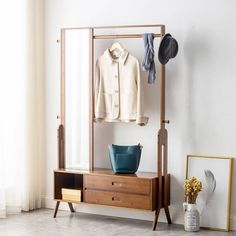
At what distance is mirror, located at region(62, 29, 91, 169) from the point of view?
534 centimetres

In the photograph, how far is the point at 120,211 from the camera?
5.42 m

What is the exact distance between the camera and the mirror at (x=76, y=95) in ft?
17.5

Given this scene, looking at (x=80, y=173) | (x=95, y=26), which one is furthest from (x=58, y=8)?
(x=80, y=173)

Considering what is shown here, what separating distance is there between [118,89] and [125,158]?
0.65 metres

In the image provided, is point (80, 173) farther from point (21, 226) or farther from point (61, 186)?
point (21, 226)

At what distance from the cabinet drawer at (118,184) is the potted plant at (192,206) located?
0.35 m

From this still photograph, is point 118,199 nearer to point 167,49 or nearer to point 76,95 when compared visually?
point 76,95

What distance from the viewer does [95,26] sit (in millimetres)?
5445

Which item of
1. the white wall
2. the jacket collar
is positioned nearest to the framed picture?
the white wall

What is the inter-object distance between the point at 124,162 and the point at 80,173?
1.55ft

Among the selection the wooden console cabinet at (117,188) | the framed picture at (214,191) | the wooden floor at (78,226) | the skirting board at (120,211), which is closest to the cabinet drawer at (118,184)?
the wooden console cabinet at (117,188)

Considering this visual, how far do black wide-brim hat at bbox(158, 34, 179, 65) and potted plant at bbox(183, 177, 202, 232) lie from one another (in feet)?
3.61

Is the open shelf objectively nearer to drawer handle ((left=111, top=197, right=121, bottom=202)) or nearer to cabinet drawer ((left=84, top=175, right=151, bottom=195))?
cabinet drawer ((left=84, top=175, right=151, bottom=195))

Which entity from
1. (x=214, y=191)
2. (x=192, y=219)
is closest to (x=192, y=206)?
(x=192, y=219)
